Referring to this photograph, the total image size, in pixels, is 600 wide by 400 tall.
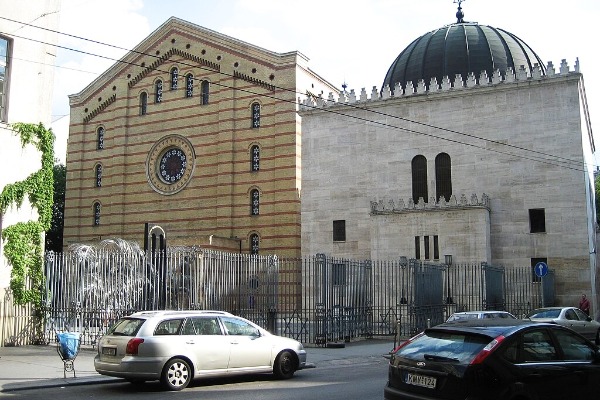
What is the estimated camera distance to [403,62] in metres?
35.8

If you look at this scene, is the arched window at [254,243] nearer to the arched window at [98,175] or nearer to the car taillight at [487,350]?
the arched window at [98,175]

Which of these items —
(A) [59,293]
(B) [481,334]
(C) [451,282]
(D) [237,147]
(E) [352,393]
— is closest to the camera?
(B) [481,334]

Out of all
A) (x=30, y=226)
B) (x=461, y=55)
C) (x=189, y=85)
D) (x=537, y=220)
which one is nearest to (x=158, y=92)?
(x=189, y=85)

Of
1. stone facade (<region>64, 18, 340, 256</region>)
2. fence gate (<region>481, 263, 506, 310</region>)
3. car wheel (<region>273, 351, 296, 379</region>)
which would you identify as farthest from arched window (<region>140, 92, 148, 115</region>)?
car wheel (<region>273, 351, 296, 379</region>)

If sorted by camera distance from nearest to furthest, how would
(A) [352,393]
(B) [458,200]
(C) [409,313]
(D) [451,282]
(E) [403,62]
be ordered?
(A) [352,393]
(C) [409,313]
(D) [451,282]
(B) [458,200]
(E) [403,62]

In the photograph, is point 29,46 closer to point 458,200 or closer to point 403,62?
point 458,200

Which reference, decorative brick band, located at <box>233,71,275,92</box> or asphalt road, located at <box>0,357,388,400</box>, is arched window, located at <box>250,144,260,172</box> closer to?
decorative brick band, located at <box>233,71,275,92</box>

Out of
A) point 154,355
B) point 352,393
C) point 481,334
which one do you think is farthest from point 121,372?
point 481,334

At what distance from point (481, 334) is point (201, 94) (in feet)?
118

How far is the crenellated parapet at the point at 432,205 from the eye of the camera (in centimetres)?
2934

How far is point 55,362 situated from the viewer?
14492 mm

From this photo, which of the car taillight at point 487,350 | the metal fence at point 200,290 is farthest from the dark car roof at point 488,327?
the metal fence at point 200,290

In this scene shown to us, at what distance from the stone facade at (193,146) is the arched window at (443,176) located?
8.70 meters

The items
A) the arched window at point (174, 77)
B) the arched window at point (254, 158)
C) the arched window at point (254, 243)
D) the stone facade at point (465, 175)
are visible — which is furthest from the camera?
the arched window at point (174, 77)
